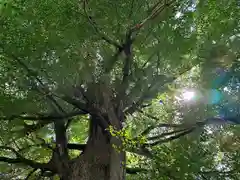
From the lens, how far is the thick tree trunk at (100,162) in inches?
121

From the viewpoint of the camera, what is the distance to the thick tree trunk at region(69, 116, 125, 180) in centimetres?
306

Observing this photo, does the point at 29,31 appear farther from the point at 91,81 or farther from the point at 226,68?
the point at 226,68

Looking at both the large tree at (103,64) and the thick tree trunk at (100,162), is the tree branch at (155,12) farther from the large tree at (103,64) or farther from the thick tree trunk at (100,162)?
the thick tree trunk at (100,162)

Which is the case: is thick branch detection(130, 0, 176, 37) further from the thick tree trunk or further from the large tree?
the thick tree trunk

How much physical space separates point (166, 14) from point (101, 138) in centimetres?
165

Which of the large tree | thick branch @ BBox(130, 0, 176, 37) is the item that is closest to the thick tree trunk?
the large tree

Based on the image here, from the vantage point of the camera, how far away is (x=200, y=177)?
3.18 meters

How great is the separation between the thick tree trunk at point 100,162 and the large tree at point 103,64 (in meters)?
0.01

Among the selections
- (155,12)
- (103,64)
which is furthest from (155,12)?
(103,64)

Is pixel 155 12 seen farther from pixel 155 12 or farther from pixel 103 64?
pixel 103 64

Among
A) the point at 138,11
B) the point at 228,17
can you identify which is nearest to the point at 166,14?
the point at 138,11

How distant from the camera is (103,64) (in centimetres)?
366

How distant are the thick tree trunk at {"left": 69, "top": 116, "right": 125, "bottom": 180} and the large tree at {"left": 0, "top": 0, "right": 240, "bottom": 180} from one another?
0.01 m

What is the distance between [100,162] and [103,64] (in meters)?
1.20
